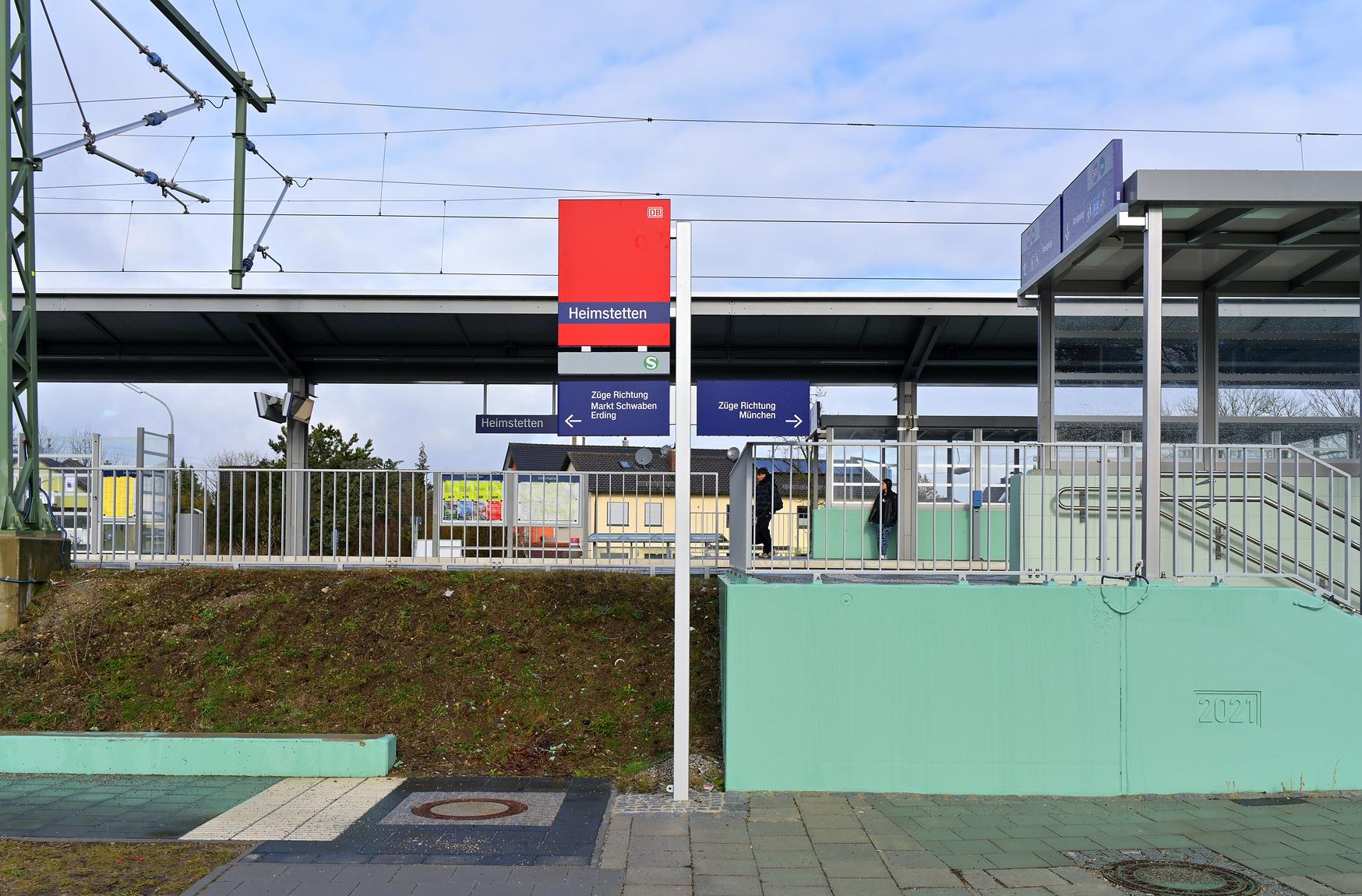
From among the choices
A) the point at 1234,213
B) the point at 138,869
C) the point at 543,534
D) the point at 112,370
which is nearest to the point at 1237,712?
the point at 1234,213

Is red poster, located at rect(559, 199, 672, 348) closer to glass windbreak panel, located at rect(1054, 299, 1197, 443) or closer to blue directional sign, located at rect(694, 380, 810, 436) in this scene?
glass windbreak panel, located at rect(1054, 299, 1197, 443)

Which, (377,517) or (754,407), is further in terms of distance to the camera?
(754,407)

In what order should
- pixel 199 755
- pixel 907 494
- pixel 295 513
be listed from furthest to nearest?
pixel 295 513 → pixel 907 494 → pixel 199 755

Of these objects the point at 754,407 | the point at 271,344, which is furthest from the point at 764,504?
the point at 271,344

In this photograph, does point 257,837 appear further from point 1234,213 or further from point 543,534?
point 1234,213

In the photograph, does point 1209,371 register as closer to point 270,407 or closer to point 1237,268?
point 1237,268

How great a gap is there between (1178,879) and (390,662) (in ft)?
24.2

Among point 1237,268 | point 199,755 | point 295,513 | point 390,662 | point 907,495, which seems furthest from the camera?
point 295,513

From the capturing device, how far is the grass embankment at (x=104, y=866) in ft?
19.2

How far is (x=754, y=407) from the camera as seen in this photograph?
18.9 meters

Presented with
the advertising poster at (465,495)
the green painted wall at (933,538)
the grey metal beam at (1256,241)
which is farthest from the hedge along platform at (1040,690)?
the advertising poster at (465,495)

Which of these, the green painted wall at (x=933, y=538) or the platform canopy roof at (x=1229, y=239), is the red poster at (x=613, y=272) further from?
the platform canopy roof at (x=1229, y=239)

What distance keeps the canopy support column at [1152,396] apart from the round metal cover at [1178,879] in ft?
8.03

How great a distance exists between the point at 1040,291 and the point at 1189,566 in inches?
140
